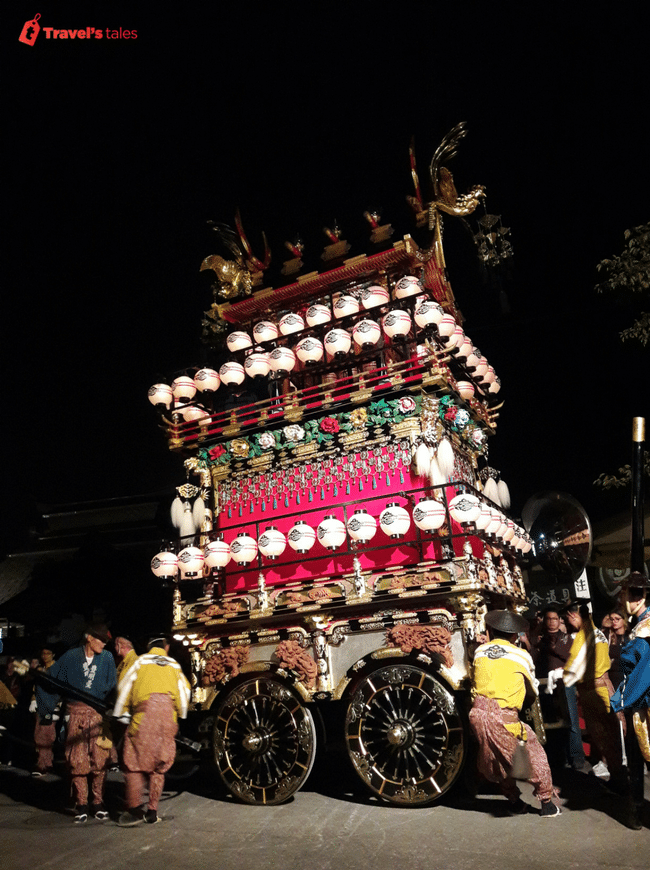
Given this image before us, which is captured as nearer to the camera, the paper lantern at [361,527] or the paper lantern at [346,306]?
the paper lantern at [361,527]

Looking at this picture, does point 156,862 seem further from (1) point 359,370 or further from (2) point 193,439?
(1) point 359,370

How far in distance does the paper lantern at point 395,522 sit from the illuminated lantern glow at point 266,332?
13.3ft

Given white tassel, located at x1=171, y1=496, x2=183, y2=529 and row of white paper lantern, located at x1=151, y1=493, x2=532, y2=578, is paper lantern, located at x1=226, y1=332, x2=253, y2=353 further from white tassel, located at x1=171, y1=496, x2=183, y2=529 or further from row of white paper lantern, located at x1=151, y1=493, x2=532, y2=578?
row of white paper lantern, located at x1=151, y1=493, x2=532, y2=578

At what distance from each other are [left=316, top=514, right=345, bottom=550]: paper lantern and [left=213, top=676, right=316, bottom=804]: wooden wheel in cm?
183

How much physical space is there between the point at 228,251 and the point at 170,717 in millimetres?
8870

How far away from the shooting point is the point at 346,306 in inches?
407

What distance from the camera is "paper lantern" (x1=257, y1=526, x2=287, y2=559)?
8.59 m

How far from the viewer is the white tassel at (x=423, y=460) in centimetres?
870

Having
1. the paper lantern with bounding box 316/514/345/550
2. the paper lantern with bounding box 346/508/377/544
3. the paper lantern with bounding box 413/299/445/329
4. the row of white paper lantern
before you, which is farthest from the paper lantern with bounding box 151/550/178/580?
the paper lantern with bounding box 413/299/445/329

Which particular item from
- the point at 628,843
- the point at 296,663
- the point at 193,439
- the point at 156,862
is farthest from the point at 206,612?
the point at 628,843

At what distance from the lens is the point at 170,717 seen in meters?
6.75

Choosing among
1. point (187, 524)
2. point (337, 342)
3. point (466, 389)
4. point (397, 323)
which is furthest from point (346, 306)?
point (187, 524)

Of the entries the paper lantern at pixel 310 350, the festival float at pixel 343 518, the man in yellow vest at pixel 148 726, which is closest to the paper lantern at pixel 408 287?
the festival float at pixel 343 518

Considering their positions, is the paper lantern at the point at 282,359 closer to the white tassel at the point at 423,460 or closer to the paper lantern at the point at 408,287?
the paper lantern at the point at 408,287
